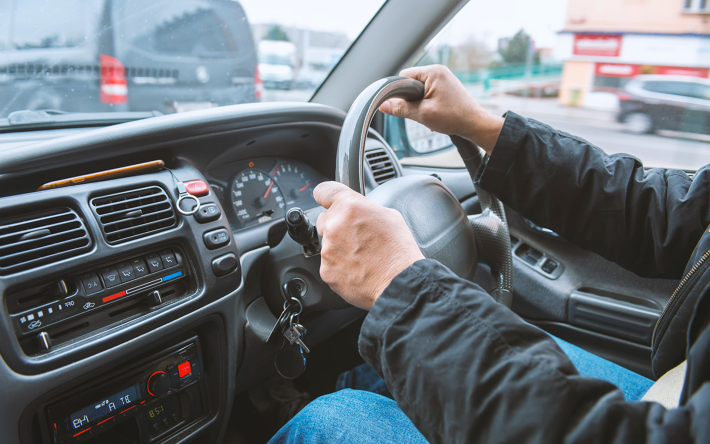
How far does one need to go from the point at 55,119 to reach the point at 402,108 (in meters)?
0.96

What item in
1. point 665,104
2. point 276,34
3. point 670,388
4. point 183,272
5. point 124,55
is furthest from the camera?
point 276,34

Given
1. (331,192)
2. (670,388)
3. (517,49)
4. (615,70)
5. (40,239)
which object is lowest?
(670,388)

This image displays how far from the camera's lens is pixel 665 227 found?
3.63ft

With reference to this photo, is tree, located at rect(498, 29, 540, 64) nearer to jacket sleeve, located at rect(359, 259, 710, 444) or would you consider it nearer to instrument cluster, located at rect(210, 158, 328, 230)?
instrument cluster, located at rect(210, 158, 328, 230)

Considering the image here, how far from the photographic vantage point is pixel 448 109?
3.64 feet

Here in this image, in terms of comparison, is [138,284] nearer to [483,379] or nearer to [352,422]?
[352,422]

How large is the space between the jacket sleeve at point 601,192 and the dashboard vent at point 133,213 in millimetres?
731

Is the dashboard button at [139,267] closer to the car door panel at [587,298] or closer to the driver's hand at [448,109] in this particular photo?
the driver's hand at [448,109]

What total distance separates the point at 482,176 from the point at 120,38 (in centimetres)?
121

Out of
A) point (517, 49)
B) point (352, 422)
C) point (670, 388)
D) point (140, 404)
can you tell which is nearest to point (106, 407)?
point (140, 404)

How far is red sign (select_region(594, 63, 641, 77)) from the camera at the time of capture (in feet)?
8.09

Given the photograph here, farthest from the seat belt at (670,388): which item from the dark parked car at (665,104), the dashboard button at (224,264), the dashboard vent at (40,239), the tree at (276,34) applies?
the tree at (276,34)

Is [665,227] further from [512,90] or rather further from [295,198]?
[512,90]

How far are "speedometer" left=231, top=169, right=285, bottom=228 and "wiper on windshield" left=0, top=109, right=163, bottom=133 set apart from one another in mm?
388
